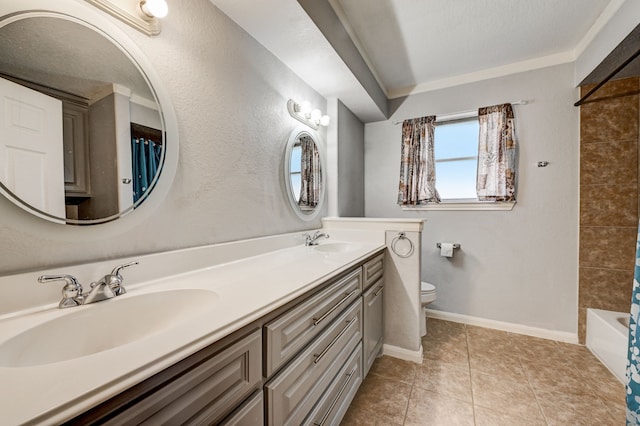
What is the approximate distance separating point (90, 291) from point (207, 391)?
52 centimetres

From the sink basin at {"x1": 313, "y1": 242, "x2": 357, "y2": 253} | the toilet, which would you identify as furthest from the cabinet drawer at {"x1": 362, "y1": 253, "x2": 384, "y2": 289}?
the toilet

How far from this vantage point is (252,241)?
1.43 metres

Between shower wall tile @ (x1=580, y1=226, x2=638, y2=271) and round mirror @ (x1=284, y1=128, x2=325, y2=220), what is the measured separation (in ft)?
7.20

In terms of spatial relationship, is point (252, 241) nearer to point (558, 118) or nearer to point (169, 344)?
point (169, 344)

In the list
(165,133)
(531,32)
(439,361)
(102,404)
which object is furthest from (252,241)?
(531,32)

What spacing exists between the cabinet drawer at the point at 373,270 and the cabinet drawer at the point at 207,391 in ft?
3.07

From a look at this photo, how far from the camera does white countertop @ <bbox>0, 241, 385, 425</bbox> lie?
360 mm

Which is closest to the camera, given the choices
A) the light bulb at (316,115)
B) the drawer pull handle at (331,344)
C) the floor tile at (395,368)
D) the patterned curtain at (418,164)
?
the drawer pull handle at (331,344)

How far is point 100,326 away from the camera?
28.9 inches

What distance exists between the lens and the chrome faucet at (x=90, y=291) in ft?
2.38

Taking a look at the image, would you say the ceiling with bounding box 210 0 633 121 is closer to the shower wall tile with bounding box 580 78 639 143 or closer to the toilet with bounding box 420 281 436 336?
the shower wall tile with bounding box 580 78 639 143

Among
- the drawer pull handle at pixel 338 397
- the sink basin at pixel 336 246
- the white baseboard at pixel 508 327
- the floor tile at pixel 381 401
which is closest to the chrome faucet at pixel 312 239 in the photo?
the sink basin at pixel 336 246

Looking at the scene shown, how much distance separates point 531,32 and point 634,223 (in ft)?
5.32

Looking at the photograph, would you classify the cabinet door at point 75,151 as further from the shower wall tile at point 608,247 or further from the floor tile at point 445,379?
the shower wall tile at point 608,247
